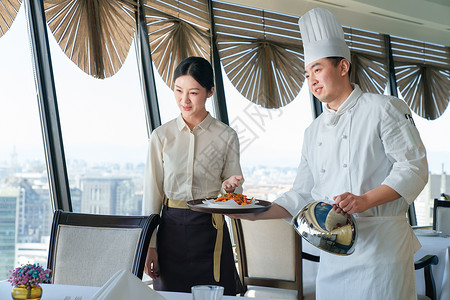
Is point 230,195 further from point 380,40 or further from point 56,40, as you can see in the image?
point 380,40

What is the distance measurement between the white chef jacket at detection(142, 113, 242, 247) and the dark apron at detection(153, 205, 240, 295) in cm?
10

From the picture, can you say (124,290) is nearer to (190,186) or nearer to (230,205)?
(230,205)

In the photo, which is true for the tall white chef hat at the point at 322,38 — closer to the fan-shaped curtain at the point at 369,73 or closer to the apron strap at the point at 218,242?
the apron strap at the point at 218,242

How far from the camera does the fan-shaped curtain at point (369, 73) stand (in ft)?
18.1

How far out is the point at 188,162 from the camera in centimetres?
204

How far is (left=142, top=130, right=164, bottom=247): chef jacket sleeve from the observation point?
203cm

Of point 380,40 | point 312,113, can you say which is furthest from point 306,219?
point 380,40

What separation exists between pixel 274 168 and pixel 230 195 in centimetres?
291

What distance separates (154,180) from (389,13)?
407cm

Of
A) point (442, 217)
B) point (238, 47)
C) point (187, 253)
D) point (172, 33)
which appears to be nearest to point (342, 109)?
point (187, 253)

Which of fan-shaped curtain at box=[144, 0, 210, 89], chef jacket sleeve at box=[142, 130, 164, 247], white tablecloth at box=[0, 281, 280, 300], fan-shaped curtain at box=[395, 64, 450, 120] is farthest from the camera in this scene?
fan-shaped curtain at box=[395, 64, 450, 120]

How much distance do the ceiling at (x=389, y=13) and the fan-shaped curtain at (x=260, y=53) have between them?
12cm

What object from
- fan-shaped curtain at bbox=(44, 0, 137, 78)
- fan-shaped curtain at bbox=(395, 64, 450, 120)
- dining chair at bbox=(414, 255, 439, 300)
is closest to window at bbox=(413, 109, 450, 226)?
fan-shaped curtain at bbox=(395, 64, 450, 120)

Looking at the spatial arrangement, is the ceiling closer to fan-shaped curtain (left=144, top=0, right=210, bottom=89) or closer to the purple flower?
fan-shaped curtain (left=144, top=0, right=210, bottom=89)
